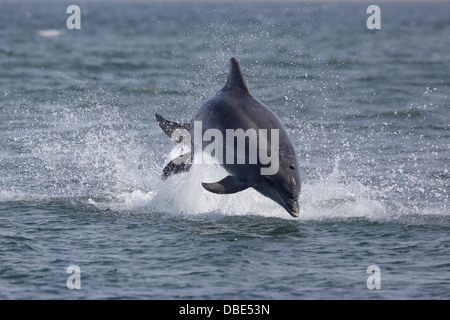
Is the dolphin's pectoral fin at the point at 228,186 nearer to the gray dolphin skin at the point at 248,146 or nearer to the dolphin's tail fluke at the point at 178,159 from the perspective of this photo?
the gray dolphin skin at the point at 248,146

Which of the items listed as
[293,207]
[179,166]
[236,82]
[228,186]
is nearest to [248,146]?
[228,186]

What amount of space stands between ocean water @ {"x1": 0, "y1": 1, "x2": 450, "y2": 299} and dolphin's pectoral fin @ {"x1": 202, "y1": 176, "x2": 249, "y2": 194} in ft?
2.30

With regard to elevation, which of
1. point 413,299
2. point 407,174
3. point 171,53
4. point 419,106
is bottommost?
point 413,299

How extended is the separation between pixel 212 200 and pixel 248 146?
2163mm

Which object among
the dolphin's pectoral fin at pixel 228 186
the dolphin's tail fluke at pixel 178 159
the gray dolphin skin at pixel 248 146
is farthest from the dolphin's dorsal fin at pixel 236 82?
the dolphin's pectoral fin at pixel 228 186

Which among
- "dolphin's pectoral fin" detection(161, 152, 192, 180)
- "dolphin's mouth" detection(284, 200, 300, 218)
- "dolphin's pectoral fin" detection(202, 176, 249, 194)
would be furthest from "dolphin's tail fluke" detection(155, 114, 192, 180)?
"dolphin's mouth" detection(284, 200, 300, 218)

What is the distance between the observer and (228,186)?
11.3m

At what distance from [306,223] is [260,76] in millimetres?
16447

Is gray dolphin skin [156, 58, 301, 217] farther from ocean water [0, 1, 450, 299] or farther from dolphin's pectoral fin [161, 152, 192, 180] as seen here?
dolphin's pectoral fin [161, 152, 192, 180]

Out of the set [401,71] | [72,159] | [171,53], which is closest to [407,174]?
[72,159]

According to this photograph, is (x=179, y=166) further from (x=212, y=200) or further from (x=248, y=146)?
(x=248, y=146)

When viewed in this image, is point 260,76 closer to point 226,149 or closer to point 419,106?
point 419,106

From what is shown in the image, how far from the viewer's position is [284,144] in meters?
11.3

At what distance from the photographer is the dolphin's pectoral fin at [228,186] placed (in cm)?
1120
